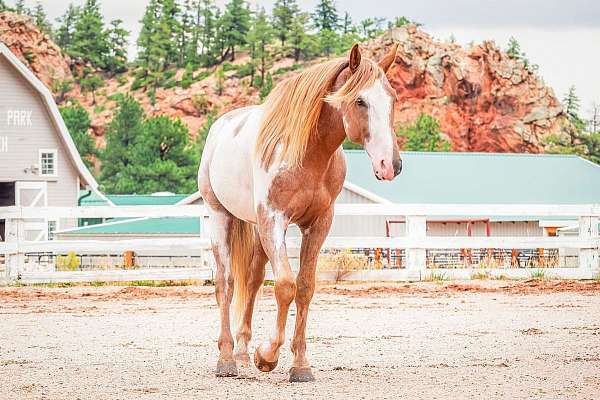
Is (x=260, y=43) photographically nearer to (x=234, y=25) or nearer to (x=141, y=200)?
(x=234, y=25)

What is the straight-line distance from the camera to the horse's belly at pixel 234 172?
7.22 metres

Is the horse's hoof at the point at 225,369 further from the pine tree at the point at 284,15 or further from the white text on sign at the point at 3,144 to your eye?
the pine tree at the point at 284,15

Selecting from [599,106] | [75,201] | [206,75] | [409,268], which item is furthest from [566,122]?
[409,268]

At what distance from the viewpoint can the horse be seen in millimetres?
6414

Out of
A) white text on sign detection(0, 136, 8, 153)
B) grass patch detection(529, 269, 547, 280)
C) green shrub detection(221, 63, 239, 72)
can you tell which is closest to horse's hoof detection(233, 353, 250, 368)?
grass patch detection(529, 269, 547, 280)

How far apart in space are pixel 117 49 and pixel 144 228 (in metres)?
80.8

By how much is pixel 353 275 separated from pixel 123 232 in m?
31.6

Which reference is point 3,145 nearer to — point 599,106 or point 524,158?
point 524,158

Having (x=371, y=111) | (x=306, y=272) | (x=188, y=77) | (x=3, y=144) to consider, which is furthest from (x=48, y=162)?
(x=188, y=77)

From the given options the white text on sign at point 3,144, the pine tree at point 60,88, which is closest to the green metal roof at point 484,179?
the white text on sign at point 3,144

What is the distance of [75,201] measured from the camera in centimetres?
4488

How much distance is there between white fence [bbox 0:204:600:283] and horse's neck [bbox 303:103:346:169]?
30.5 feet

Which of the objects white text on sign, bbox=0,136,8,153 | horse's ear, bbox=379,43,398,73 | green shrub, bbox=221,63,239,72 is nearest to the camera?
horse's ear, bbox=379,43,398,73

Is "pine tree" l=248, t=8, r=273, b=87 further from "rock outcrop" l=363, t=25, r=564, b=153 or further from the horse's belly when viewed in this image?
the horse's belly
